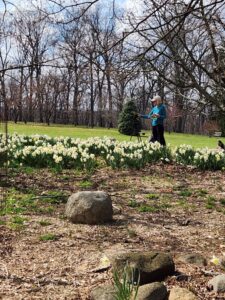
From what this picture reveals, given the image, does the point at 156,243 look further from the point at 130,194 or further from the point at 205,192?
the point at 205,192

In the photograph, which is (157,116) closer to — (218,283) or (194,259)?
(194,259)

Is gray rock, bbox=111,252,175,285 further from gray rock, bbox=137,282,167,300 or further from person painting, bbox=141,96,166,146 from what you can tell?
person painting, bbox=141,96,166,146

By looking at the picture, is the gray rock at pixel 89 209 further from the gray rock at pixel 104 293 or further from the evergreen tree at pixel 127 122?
the evergreen tree at pixel 127 122

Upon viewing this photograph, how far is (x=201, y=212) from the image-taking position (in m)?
6.08

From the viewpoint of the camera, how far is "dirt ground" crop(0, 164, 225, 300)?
3.60 metres

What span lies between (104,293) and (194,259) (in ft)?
4.02

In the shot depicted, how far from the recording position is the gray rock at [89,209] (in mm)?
5227

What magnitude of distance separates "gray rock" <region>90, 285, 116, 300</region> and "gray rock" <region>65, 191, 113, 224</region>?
76.9 inches

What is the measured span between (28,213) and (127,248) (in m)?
1.76

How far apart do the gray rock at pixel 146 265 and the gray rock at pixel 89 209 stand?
1538 mm

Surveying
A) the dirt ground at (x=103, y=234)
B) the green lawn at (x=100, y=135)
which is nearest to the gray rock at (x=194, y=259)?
the dirt ground at (x=103, y=234)

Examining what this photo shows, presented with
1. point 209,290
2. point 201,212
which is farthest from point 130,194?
point 209,290

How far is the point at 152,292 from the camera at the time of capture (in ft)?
10.3

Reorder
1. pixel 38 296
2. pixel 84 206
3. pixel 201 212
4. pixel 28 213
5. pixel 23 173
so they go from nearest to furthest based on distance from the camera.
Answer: pixel 38 296, pixel 84 206, pixel 28 213, pixel 201 212, pixel 23 173
